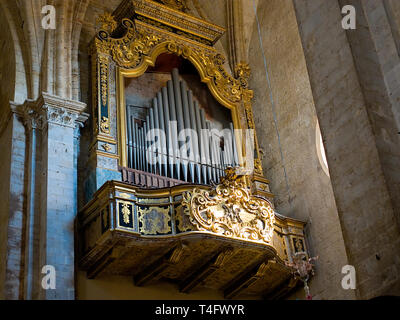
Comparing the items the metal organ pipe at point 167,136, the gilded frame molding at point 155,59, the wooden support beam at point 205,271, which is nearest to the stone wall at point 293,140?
the gilded frame molding at point 155,59

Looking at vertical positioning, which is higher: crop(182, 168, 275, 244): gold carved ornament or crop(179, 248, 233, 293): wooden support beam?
crop(182, 168, 275, 244): gold carved ornament

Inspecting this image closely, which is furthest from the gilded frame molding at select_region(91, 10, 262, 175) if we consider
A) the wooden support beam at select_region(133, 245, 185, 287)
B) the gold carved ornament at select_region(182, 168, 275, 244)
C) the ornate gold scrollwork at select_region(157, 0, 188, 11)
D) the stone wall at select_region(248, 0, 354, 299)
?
the wooden support beam at select_region(133, 245, 185, 287)

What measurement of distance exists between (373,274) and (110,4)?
1064 cm

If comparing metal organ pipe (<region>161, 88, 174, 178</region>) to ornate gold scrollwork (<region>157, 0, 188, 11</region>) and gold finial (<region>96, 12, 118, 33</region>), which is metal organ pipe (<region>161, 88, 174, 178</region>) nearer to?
gold finial (<region>96, 12, 118, 33</region>)

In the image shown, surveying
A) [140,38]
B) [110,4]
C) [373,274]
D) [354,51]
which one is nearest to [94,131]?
[140,38]

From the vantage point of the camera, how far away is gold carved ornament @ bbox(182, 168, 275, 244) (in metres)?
12.0

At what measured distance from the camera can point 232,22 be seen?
54.4 feet

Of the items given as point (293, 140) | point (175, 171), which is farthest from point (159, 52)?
point (293, 140)

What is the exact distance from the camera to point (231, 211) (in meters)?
12.4

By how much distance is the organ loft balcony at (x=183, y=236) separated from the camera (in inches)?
457

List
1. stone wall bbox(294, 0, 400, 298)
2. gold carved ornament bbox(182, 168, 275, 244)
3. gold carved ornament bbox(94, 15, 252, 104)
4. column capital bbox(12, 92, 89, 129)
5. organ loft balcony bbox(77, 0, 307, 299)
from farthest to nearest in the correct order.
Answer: gold carved ornament bbox(94, 15, 252, 104) → column capital bbox(12, 92, 89, 129) → gold carved ornament bbox(182, 168, 275, 244) → organ loft balcony bbox(77, 0, 307, 299) → stone wall bbox(294, 0, 400, 298)

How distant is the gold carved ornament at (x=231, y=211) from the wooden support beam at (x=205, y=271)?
1.47ft

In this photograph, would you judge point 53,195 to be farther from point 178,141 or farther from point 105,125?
point 178,141
